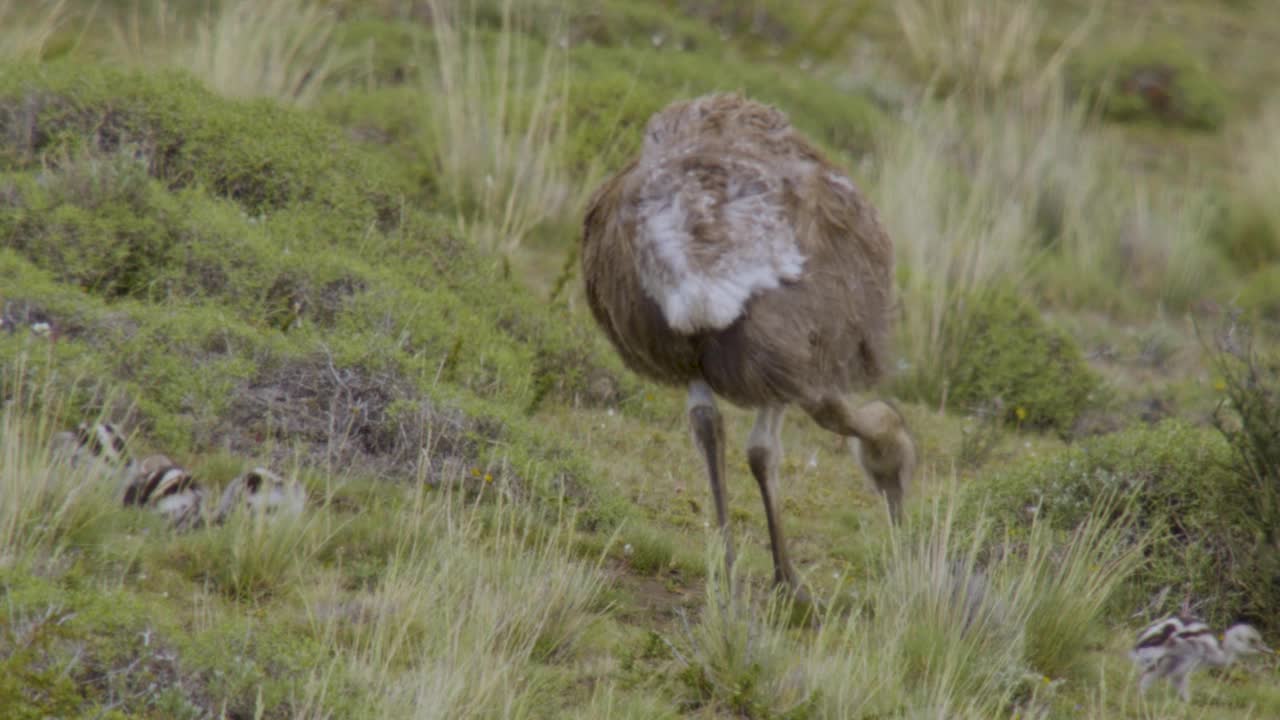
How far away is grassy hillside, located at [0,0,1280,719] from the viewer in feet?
17.2

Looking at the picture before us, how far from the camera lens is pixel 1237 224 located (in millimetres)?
16047

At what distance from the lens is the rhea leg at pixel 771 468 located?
6.28m

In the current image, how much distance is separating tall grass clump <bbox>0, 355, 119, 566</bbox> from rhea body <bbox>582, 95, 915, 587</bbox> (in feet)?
6.45

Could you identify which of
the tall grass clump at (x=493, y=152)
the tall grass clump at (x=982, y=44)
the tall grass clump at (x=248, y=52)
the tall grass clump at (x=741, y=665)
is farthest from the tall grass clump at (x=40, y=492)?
the tall grass clump at (x=982, y=44)

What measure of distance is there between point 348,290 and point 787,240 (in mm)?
3097

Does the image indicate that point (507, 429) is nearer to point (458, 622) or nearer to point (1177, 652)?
point (458, 622)

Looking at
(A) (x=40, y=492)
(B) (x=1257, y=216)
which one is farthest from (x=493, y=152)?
(B) (x=1257, y=216)

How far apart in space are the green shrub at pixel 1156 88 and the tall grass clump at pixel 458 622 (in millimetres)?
15623

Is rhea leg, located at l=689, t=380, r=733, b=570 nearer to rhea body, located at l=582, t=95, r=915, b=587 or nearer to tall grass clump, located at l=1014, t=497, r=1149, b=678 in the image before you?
rhea body, located at l=582, t=95, r=915, b=587

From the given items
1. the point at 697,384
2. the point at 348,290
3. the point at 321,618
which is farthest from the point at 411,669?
the point at 348,290

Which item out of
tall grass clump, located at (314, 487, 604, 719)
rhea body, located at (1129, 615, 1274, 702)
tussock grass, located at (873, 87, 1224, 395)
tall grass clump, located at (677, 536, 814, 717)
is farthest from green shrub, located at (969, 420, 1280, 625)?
tussock grass, located at (873, 87, 1224, 395)

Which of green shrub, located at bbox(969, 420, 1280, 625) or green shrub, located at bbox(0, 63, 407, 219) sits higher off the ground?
green shrub, located at bbox(0, 63, 407, 219)

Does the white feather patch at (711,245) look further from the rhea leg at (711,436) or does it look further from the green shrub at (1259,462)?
the green shrub at (1259,462)

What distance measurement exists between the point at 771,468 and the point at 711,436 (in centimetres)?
28
